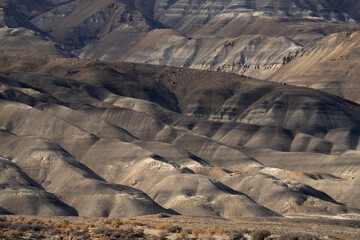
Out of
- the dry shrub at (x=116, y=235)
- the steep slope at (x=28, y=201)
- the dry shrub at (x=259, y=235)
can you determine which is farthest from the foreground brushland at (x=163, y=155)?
the dry shrub at (x=259, y=235)

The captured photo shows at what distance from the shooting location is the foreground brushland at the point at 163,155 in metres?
90.2

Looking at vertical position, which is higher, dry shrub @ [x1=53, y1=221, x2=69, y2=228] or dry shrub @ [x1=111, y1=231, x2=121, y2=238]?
dry shrub @ [x1=111, y1=231, x2=121, y2=238]

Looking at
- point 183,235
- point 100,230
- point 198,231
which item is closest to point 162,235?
point 183,235

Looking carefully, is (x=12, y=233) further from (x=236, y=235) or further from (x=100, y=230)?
(x=236, y=235)

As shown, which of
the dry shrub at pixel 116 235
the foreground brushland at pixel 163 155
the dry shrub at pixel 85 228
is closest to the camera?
the dry shrub at pixel 116 235

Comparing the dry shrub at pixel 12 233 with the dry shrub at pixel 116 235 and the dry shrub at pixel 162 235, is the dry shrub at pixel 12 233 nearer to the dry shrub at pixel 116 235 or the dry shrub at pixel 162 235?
Result: the dry shrub at pixel 116 235

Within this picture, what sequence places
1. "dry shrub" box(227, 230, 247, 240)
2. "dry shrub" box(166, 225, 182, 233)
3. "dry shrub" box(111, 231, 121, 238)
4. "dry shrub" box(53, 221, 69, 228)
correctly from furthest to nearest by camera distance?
"dry shrub" box(166, 225, 182, 233) < "dry shrub" box(53, 221, 69, 228) < "dry shrub" box(227, 230, 247, 240) < "dry shrub" box(111, 231, 121, 238)

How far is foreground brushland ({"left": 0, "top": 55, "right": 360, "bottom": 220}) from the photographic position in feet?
296

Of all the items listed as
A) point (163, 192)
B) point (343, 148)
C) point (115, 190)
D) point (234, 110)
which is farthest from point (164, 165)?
point (234, 110)

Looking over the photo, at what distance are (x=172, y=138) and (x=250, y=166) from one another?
2016cm

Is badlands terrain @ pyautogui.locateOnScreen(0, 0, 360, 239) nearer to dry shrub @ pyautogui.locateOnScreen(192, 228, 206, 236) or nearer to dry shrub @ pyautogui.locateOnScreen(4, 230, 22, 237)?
dry shrub @ pyautogui.locateOnScreen(4, 230, 22, 237)

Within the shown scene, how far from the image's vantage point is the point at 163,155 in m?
124

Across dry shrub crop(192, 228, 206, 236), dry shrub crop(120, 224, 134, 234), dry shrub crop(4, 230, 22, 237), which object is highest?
dry shrub crop(4, 230, 22, 237)

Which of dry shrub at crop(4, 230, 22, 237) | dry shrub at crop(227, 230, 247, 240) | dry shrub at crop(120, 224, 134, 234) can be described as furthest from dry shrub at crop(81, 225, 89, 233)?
dry shrub at crop(227, 230, 247, 240)
